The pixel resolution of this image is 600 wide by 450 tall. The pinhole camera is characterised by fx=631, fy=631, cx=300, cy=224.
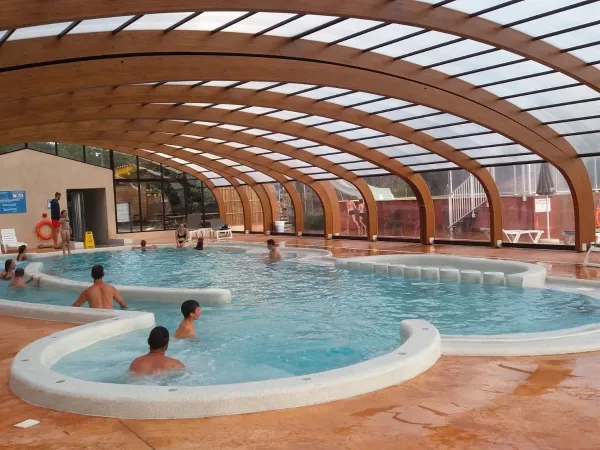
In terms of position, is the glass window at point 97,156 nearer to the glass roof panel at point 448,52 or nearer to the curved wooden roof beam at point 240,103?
the curved wooden roof beam at point 240,103

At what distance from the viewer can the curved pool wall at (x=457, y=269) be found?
43.2 ft

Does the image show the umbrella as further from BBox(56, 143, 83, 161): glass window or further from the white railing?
BBox(56, 143, 83, 161): glass window

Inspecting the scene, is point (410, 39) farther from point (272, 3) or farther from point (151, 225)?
point (151, 225)

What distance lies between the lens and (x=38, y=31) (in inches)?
476

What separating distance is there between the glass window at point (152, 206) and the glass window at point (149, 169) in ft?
1.24

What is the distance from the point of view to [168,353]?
27.9ft

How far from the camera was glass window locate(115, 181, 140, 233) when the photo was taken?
34.6 m

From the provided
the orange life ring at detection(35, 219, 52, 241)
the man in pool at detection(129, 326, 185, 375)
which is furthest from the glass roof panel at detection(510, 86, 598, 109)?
the orange life ring at detection(35, 219, 52, 241)

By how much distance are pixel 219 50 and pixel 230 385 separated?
32.3 ft

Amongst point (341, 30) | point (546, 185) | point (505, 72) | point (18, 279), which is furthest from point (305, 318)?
point (546, 185)

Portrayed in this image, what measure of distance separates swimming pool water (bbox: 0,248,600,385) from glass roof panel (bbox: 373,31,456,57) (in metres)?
5.32

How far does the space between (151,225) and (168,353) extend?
92.2ft

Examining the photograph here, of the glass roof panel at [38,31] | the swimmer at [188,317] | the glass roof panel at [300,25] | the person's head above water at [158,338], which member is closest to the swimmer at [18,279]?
the glass roof panel at [38,31]

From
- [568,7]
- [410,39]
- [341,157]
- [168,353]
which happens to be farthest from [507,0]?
[341,157]
